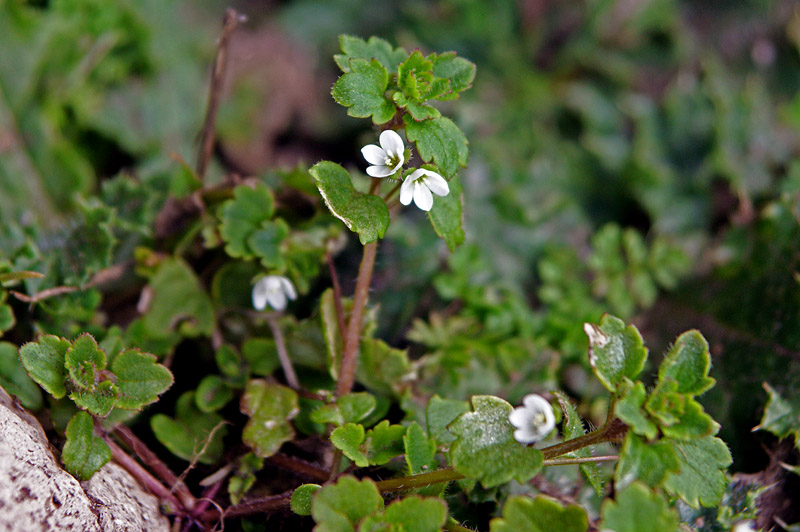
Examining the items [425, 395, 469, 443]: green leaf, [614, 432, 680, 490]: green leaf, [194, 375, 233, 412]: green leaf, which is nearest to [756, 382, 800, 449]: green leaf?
[614, 432, 680, 490]: green leaf

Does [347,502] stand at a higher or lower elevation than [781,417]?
higher

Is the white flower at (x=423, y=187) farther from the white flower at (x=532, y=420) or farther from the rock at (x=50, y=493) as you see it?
the rock at (x=50, y=493)

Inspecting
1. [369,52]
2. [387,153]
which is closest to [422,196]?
[387,153]

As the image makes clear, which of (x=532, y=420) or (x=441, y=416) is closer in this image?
(x=532, y=420)

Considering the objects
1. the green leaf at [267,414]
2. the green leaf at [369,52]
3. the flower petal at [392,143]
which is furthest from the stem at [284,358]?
the green leaf at [369,52]

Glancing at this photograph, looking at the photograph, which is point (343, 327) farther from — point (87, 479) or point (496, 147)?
point (496, 147)

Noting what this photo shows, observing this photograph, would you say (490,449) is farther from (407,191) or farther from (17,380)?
(17,380)

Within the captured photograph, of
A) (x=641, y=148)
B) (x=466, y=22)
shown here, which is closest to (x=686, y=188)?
(x=641, y=148)

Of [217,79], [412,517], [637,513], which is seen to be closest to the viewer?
[637,513]
